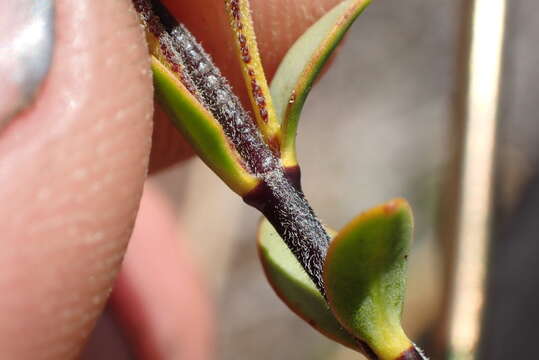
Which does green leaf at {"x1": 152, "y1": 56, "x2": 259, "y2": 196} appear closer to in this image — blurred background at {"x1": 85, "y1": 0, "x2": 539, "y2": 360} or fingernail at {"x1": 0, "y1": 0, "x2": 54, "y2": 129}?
fingernail at {"x1": 0, "y1": 0, "x2": 54, "y2": 129}

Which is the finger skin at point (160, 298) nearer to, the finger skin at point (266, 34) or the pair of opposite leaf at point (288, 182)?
the finger skin at point (266, 34)

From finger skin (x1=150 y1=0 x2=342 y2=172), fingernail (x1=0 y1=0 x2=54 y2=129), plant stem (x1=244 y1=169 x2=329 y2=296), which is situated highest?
fingernail (x1=0 y1=0 x2=54 y2=129)

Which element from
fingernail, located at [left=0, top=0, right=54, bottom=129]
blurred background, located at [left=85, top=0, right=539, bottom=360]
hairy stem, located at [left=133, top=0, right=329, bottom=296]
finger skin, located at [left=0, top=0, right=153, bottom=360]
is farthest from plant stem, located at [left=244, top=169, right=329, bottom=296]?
blurred background, located at [left=85, top=0, right=539, bottom=360]

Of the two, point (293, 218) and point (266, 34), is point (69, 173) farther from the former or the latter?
point (266, 34)

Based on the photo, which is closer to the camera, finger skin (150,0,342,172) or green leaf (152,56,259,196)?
green leaf (152,56,259,196)

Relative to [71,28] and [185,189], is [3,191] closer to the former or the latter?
[71,28]

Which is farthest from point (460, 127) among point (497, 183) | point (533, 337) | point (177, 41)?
point (177, 41)

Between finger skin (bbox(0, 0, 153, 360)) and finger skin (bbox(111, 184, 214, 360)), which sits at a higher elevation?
finger skin (bbox(0, 0, 153, 360))
